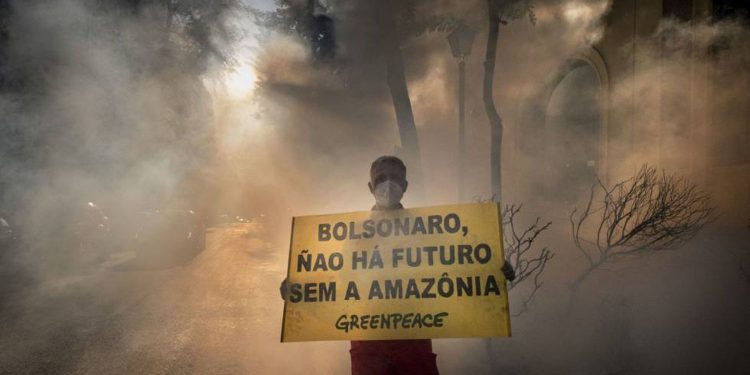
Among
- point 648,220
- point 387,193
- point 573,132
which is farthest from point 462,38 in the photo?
point 573,132

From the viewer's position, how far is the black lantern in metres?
5.68

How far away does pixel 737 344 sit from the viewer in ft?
11.5

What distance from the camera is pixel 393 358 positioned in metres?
2.25

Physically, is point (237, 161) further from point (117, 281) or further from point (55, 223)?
point (117, 281)

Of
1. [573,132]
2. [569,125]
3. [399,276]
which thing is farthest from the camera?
[569,125]

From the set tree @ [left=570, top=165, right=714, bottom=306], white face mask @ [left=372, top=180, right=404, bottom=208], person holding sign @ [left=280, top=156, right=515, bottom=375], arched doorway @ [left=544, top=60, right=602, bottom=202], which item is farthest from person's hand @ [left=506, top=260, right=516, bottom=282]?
arched doorway @ [left=544, top=60, right=602, bottom=202]

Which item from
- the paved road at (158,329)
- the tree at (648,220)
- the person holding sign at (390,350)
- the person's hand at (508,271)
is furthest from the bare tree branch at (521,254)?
the paved road at (158,329)

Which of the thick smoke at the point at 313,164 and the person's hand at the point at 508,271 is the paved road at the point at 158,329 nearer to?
the thick smoke at the point at 313,164

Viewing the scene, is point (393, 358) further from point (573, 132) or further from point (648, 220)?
point (573, 132)

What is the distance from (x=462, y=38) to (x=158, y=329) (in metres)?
4.94

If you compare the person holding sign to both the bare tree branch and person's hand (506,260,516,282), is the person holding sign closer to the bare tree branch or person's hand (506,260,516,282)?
person's hand (506,260,516,282)

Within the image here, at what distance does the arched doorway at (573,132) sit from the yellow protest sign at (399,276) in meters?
6.31

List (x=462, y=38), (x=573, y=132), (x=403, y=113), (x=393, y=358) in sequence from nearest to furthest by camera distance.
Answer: (x=393, y=358), (x=403, y=113), (x=462, y=38), (x=573, y=132)

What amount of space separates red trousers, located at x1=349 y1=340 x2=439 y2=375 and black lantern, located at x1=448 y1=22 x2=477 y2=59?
4.37 meters
